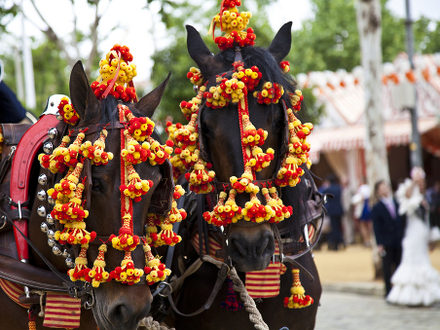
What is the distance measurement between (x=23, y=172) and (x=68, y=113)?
49cm

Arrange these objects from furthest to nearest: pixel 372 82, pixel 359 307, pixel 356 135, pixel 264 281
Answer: pixel 356 135, pixel 372 82, pixel 359 307, pixel 264 281

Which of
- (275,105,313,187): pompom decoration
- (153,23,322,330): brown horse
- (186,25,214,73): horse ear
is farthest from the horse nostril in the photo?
(186,25,214,73): horse ear

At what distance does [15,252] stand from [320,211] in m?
1.82

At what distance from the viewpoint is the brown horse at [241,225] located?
3168 mm

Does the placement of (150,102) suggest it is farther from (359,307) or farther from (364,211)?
(364,211)

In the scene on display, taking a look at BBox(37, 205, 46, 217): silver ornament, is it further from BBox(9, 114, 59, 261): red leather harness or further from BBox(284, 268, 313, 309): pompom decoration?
BBox(284, 268, 313, 309): pompom decoration

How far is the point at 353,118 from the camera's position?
18.6 m

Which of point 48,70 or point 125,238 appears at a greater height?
point 48,70

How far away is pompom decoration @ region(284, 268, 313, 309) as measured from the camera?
142 inches

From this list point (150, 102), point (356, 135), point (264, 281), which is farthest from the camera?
point (356, 135)

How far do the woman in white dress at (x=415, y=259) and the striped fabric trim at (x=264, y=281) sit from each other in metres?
6.50

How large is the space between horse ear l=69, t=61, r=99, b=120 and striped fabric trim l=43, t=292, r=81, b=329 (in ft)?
2.95

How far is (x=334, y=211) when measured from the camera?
58.3 feet

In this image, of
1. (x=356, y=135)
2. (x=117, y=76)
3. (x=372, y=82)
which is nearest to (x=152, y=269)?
(x=117, y=76)
